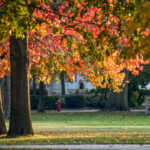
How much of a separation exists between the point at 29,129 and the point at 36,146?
3619 mm

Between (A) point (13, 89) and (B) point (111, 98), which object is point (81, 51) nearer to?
(A) point (13, 89)

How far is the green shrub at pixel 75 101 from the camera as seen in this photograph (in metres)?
48.3

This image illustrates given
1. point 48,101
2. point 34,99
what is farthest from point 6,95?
point 48,101

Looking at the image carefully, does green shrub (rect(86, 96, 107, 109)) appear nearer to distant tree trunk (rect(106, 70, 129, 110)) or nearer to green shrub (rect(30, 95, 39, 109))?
green shrub (rect(30, 95, 39, 109))

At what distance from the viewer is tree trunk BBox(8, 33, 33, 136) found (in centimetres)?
1627

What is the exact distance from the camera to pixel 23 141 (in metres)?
14.3

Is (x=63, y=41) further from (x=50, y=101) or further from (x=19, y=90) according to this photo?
(x=50, y=101)

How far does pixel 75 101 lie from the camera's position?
159 ft

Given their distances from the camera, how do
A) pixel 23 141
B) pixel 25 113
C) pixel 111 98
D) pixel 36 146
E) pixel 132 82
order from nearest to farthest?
pixel 36 146 → pixel 23 141 → pixel 25 113 → pixel 111 98 → pixel 132 82

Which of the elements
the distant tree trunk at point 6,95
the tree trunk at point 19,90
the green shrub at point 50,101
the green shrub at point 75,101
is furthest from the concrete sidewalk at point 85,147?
the green shrub at point 75,101

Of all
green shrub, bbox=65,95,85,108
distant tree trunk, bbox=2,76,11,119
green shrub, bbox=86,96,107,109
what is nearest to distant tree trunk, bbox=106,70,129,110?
green shrub, bbox=86,96,107,109

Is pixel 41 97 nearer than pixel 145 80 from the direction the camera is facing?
No

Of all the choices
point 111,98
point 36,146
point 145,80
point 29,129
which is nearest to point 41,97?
point 111,98

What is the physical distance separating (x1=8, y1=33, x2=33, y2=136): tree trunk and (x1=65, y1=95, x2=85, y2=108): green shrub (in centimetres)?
3193
